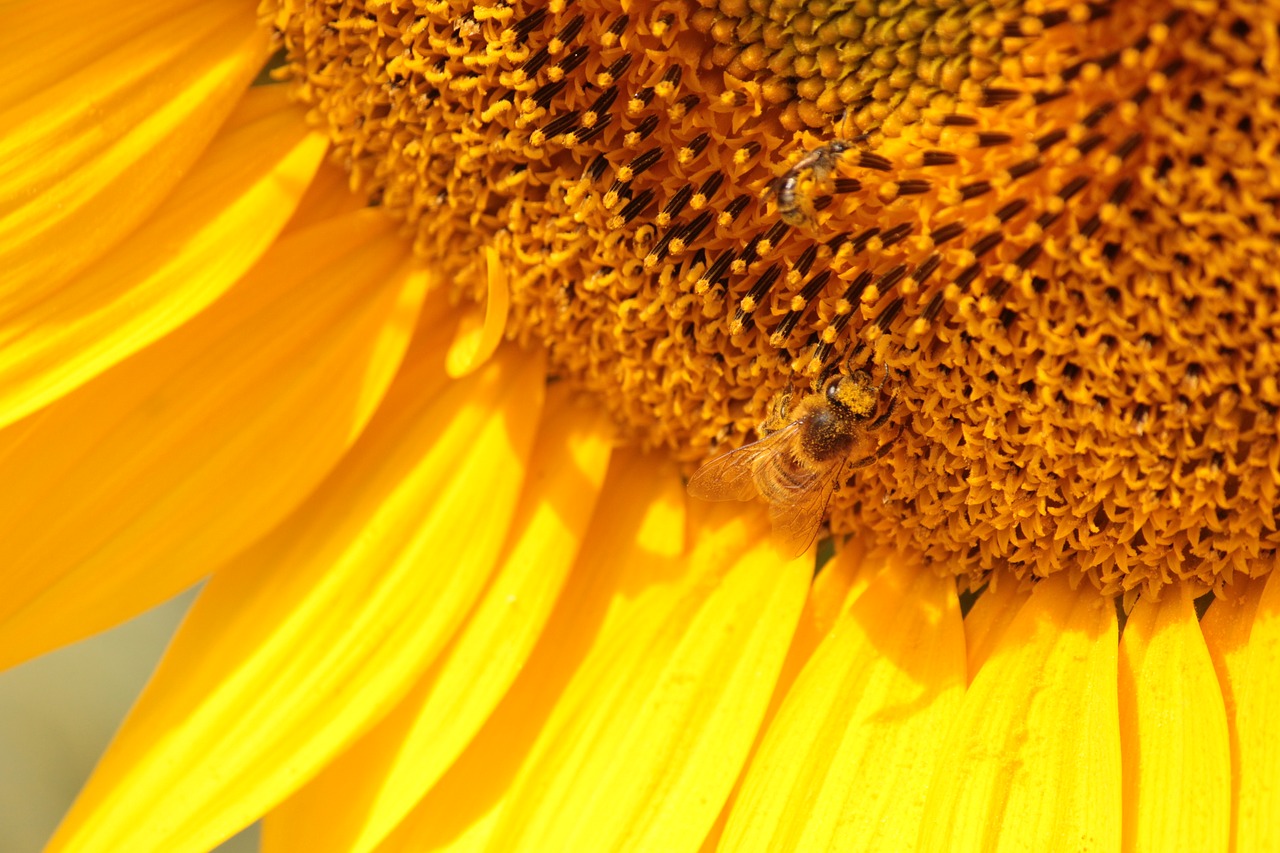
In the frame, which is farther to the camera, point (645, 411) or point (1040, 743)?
point (645, 411)

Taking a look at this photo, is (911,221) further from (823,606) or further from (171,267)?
(171,267)

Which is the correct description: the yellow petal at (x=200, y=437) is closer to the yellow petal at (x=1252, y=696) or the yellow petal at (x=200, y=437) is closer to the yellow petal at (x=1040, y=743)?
the yellow petal at (x=1040, y=743)

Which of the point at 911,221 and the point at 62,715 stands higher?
the point at 911,221

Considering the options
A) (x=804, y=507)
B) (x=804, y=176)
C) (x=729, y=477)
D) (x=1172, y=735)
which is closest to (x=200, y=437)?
(x=729, y=477)

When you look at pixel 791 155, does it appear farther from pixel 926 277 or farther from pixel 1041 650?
pixel 1041 650

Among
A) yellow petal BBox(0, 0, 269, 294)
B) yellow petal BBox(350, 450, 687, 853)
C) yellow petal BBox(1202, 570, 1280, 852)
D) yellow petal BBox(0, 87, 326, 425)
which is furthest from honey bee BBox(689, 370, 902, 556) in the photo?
yellow petal BBox(0, 0, 269, 294)

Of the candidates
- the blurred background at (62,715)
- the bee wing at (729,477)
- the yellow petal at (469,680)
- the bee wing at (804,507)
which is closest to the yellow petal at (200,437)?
the yellow petal at (469,680)
